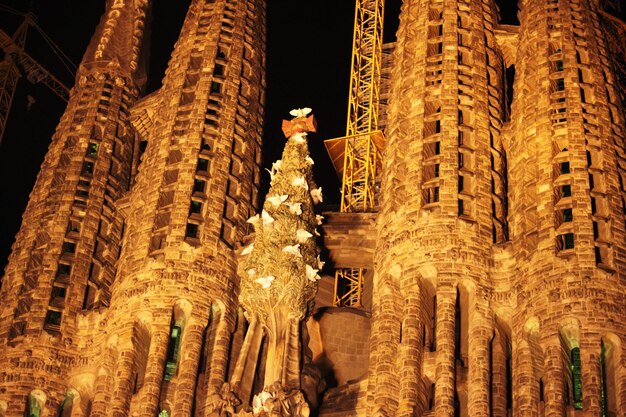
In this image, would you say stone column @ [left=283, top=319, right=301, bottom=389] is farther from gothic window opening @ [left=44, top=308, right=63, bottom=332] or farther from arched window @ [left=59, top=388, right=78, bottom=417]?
gothic window opening @ [left=44, top=308, right=63, bottom=332]

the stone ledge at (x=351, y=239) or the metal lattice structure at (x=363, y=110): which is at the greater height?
the metal lattice structure at (x=363, y=110)

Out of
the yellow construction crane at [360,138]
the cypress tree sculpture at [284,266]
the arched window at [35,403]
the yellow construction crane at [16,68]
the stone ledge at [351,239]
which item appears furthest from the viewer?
the yellow construction crane at [16,68]

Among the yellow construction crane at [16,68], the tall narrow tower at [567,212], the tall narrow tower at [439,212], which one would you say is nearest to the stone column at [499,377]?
the tall narrow tower at [439,212]

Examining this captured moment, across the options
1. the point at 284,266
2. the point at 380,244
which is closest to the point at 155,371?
the point at 284,266

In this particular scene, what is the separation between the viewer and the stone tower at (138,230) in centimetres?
5728

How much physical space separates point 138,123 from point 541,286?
2059 cm

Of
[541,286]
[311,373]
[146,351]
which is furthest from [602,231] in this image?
[146,351]

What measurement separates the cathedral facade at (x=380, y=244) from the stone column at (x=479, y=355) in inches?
2.5

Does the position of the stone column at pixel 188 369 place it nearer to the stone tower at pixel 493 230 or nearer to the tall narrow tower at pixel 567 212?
the stone tower at pixel 493 230

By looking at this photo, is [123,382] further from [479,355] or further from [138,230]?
[479,355]

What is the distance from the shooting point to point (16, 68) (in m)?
82.2

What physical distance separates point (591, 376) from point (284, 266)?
11.2 m

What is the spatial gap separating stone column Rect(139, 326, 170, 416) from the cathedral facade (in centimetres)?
7

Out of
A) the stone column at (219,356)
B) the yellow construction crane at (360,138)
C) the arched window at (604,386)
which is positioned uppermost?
the yellow construction crane at (360,138)
